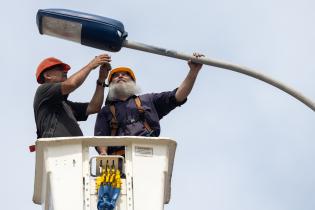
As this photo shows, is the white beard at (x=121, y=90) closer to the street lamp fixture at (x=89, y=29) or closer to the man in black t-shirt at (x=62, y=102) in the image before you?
the man in black t-shirt at (x=62, y=102)

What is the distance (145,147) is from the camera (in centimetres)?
852

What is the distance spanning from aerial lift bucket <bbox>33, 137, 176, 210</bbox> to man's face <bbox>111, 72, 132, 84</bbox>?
2077mm

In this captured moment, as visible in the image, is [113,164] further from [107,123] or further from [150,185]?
[107,123]

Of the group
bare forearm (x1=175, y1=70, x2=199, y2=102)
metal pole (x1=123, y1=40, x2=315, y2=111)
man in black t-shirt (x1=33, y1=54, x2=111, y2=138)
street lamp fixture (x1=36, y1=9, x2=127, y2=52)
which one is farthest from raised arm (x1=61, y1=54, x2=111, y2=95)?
bare forearm (x1=175, y1=70, x2=199, y2=102)

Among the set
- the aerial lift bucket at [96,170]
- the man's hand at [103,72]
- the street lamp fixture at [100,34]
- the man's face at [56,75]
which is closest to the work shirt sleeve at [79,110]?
the man's face at [56,75]

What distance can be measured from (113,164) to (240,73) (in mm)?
1528

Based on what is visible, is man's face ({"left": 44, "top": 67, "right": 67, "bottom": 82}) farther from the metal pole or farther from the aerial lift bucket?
the aerial lift bucket

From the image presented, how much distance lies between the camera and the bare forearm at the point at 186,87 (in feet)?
33.8

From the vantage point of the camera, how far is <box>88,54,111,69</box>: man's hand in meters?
9.66

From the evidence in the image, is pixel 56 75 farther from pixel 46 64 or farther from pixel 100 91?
pixel 100 91

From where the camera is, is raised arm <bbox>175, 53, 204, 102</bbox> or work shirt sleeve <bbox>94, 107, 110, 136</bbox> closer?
work shirt sleeve <bbox>94, 107, 110, 136</bbox>

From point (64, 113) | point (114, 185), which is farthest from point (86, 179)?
point (64, 113)

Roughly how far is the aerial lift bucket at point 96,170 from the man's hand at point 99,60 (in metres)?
1.39

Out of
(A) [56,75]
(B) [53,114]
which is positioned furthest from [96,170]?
(A) [56,75]
